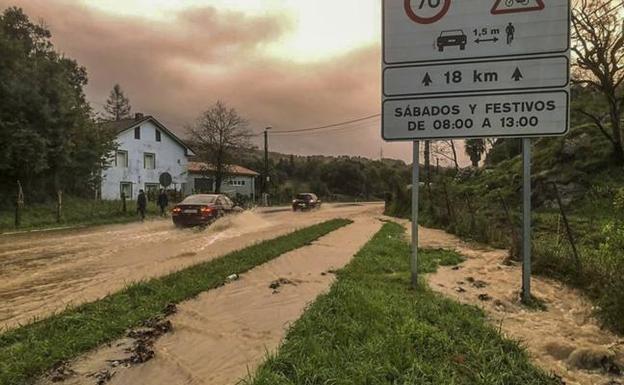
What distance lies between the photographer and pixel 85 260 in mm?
11883

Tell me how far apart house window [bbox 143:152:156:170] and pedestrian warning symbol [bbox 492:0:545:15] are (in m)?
43.1

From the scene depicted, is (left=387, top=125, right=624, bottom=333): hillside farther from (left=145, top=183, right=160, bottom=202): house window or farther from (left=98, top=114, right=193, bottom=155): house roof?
(left=98, top=114, right=193, bottom=155): house roof

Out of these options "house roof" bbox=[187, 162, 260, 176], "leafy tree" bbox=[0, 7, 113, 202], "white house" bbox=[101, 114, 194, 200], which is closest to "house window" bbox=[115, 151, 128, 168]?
"white house" bbox=[101, 114, 194, 200]

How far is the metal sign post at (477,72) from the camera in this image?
755cm

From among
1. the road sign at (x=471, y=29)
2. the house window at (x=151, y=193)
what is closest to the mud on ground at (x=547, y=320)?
the road sign at (x=471, y=29)

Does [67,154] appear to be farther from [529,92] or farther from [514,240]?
[529,92]

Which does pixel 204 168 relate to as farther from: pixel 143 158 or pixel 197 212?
pixel 197 212

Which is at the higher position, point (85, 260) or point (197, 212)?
point (197, 212)

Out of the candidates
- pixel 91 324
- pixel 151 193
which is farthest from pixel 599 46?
pixel 151 193

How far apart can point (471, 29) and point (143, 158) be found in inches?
1682

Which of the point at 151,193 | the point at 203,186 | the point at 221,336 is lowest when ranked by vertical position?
the point at 221,336

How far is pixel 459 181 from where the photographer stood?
138 ft

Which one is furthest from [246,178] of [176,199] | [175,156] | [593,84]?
[593,84]

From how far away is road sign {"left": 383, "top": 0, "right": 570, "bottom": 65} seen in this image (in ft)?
24.7
